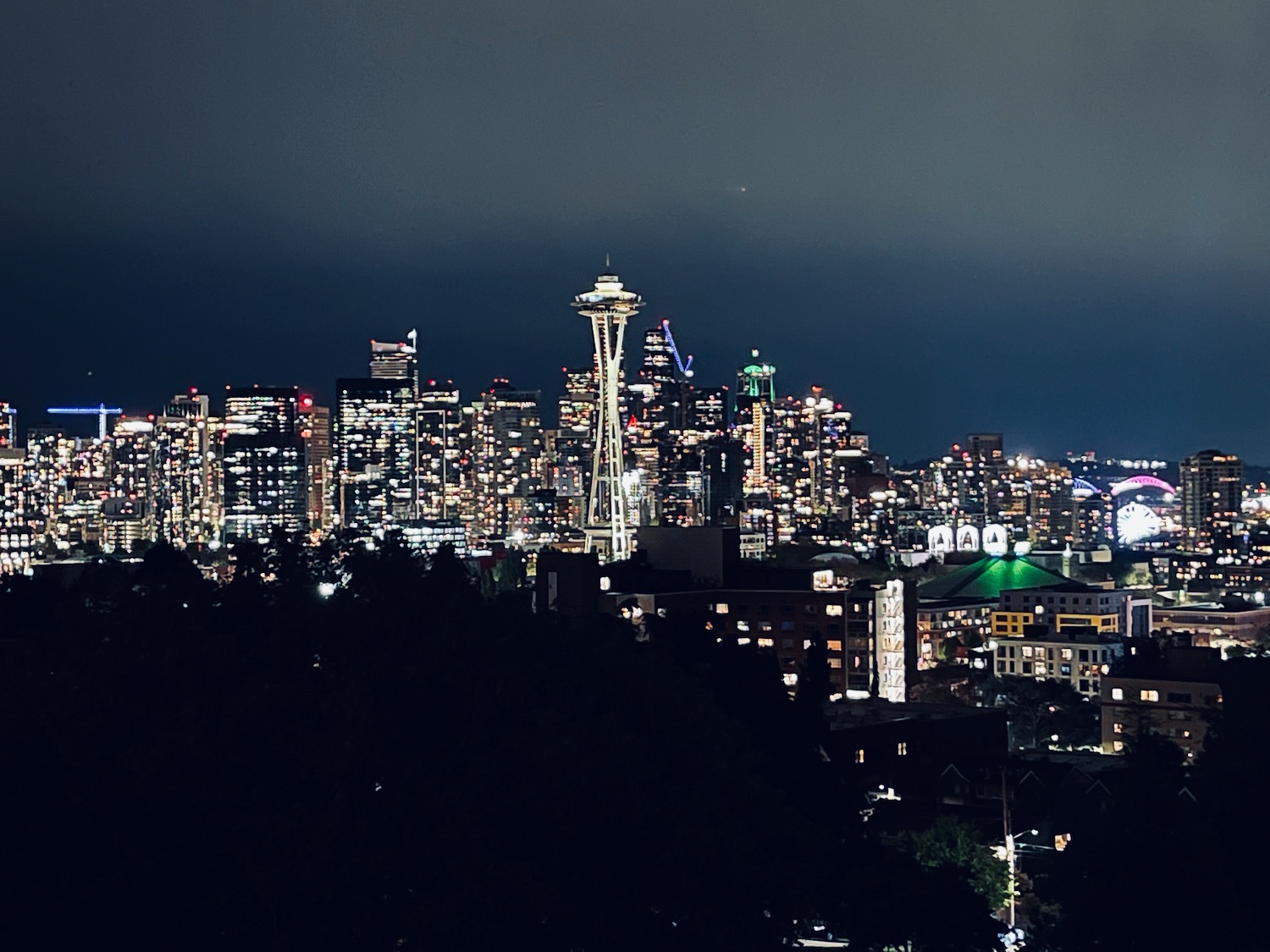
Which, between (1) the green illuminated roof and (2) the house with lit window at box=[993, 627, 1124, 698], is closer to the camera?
(2) the house with lit window at box=[993, 627, 1124, 698]

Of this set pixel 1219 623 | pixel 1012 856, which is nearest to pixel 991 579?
pixel 1219 623

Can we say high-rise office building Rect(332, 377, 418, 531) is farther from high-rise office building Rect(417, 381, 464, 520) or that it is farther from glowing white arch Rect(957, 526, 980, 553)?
glowing white arch Rect(957, 526, 980, 553)

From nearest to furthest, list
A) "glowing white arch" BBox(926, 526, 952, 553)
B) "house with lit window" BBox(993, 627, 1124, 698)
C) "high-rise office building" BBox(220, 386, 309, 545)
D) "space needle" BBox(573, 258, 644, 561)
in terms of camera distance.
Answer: "house with lit window" BBox(993, 627, 1124, 698) < "space needle" BBox(573, 258, 644, 561) < "glowing white arch" BBox(926, 526, 952, 553) < "high-rise office building" BBox(220, 386, 309, 545)

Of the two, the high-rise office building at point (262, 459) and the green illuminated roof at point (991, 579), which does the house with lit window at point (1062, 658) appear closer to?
the green illuminated roof at point (991, 579)

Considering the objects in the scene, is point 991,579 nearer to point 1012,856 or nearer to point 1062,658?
point 1062,658

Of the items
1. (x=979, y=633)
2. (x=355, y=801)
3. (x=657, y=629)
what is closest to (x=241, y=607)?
(x=355, y=801)

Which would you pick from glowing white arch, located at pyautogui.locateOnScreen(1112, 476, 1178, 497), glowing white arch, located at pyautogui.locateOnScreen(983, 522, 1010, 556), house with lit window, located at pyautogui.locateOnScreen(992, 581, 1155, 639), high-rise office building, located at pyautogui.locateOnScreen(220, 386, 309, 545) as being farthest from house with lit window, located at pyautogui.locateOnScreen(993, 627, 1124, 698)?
glowing white arch, located at pyautogui.locateOnScreen(1112, 476, 1178, 497)
